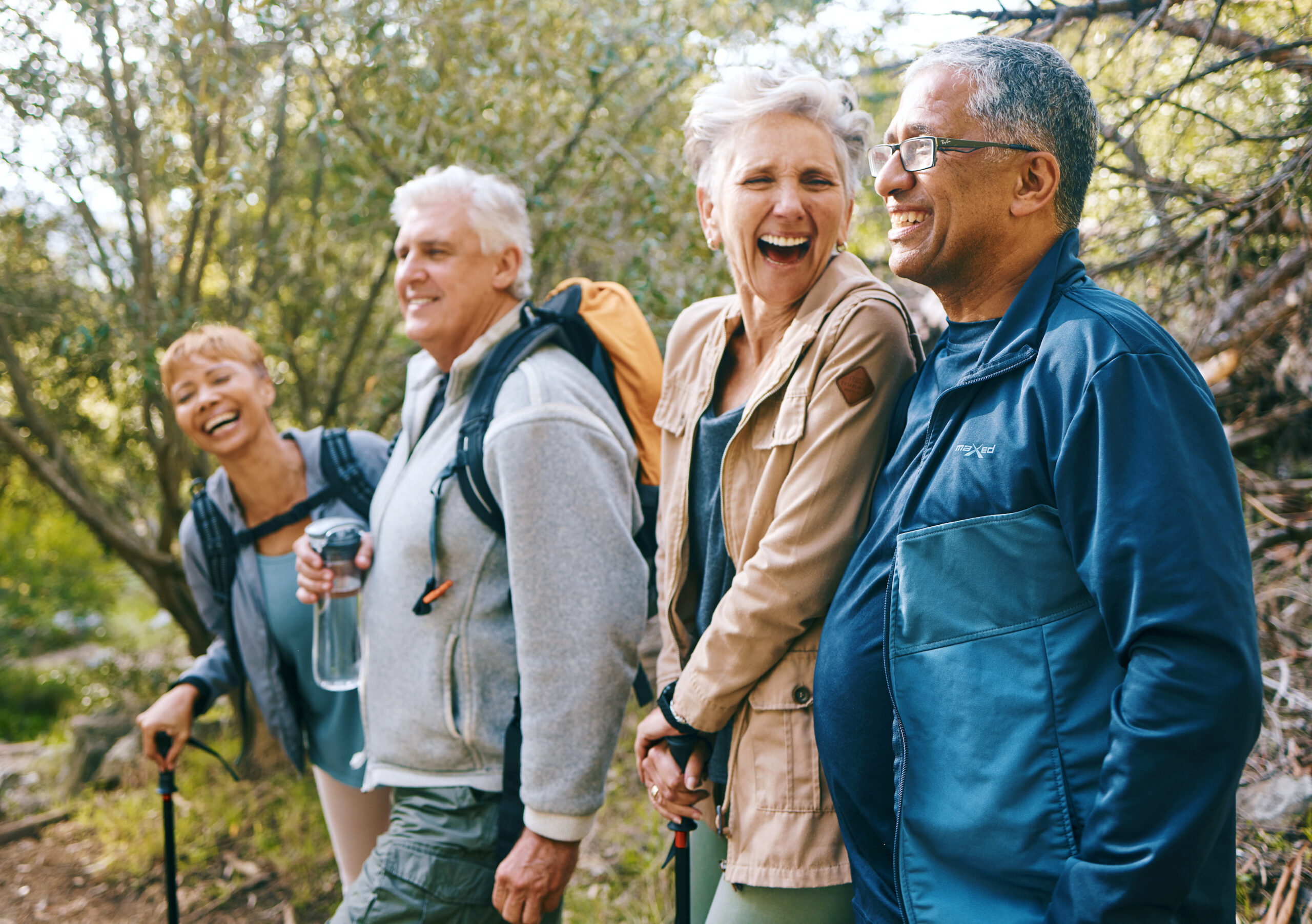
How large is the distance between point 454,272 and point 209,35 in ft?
9.22

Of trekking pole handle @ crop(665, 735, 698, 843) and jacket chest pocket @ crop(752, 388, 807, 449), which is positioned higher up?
jacket chest pocket @ crop(752, 388, 807, 449)

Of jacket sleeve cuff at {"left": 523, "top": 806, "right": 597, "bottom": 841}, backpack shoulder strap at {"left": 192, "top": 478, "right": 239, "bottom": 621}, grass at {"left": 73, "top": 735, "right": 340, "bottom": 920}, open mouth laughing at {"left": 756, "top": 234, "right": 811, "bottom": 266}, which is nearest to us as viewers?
open mouth laughing at {"left": 756, "top": 234, "right": 811, "bottom": 266}

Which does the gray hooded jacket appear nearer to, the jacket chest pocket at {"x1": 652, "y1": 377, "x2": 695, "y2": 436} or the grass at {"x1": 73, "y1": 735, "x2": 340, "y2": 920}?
the jacket chest pocket at {"x1": 652, "y1": 377, "x2": 695, "y2": 436}

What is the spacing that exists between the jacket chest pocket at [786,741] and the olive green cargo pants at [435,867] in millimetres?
752

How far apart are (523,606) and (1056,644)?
1.14 metres

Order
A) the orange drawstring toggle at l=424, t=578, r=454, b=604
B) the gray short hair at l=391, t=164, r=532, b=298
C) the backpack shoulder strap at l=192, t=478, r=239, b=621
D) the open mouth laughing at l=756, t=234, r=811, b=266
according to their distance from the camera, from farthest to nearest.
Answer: the backpack shoulder strap at l=192, t=478, r=239, b=621
the gray short hair at l=391, t=164, r=532, b=298
the orange drawstring toggle at l=424, t=578, r=454, b=604
the open mouth laughing at l=756, t=234, r=811, b=266

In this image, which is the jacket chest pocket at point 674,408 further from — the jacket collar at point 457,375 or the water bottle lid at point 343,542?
the water bottle lid at point 343,542

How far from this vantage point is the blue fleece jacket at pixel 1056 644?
37.6 inches

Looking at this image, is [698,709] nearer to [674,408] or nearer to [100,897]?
[674,408]

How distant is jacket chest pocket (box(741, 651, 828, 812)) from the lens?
58.7 inches

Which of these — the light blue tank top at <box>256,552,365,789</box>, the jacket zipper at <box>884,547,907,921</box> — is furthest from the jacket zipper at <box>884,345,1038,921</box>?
the light blue tank top at <box>256,552,365,789</box>

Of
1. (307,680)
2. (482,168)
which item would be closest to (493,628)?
(307,680)

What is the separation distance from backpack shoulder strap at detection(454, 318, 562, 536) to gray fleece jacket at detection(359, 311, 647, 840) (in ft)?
0.09

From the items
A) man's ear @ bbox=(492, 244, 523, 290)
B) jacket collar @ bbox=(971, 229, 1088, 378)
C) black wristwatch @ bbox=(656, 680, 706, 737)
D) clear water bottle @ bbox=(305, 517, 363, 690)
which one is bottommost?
black wristwatch @ bbox=(656, 680, 706, 737)
